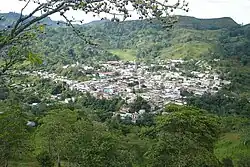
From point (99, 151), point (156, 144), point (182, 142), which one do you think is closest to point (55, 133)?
point (99, 151)

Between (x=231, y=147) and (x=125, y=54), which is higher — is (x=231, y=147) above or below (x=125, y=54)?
below

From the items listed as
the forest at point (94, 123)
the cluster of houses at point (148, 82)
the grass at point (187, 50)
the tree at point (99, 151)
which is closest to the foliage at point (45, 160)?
the forest at point (94, 123)

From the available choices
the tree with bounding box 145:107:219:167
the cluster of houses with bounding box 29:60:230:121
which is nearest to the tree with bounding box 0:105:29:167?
the tree with bounding box 145:107:219:167

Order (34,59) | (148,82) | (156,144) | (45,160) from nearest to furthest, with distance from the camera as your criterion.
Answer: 1. (34,59)
2. (156,144)
3. (45,160)
4. (148,82)

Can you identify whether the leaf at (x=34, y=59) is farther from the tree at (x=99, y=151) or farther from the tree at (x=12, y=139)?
the tree at (x=12, y=139)

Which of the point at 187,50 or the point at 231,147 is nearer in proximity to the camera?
Answer: the point at 231,147

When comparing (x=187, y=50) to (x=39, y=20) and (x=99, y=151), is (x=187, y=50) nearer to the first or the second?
(x=99, y=151)

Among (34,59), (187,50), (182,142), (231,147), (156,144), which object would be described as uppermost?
(34,59)

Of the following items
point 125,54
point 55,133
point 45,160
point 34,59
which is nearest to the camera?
point 34,59
